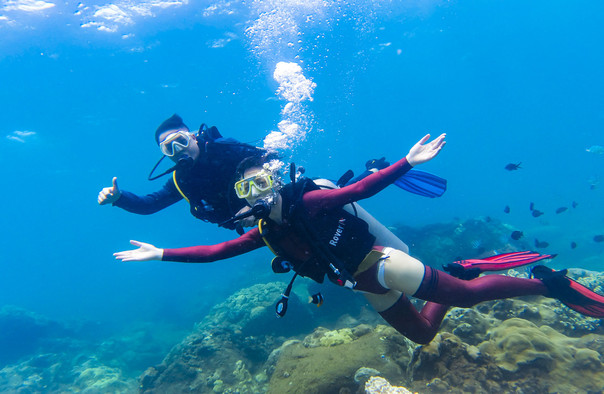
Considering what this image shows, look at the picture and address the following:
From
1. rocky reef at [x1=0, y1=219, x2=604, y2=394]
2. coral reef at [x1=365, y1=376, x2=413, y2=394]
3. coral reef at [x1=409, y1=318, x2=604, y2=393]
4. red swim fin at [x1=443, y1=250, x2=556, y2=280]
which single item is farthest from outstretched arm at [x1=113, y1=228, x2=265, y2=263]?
coral reef at [x1=409, y1=318, x2=604, y2=393]

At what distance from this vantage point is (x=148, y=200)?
543 cm

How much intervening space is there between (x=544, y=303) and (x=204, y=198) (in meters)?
6.48

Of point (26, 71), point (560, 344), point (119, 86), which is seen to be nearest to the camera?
point (560, 344)

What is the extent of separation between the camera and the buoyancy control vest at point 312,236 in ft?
10.0

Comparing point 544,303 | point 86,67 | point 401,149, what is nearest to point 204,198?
point 544,303

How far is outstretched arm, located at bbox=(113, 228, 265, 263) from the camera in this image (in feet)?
12.0

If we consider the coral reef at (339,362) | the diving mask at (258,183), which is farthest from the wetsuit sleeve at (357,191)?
the coral reef at (339,362)

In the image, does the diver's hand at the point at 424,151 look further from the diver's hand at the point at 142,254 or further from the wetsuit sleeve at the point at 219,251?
the diver's hand at the point at 142,254

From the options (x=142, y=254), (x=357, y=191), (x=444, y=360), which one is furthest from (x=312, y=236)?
(x=444, y=360)

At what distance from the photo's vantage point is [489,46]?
157 feet

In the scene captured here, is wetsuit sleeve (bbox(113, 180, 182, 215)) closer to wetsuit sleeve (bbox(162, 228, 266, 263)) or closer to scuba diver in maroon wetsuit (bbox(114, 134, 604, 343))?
wetsuit sleeve (bbox(162, 228, 266, 263))

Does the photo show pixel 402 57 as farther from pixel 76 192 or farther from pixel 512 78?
pixel 76 192

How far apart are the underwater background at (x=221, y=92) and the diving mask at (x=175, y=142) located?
185 cm

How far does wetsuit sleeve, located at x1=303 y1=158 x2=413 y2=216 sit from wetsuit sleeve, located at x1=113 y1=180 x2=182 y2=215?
11.3ft
